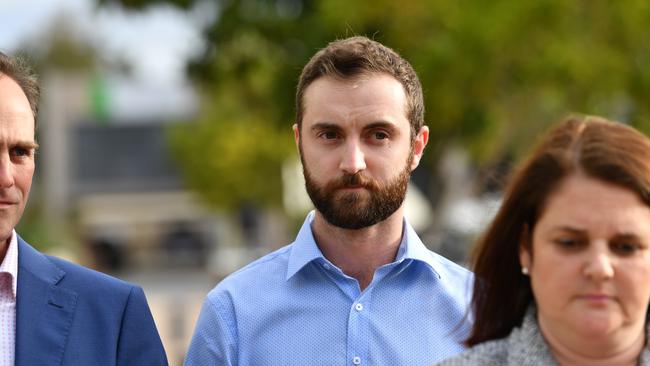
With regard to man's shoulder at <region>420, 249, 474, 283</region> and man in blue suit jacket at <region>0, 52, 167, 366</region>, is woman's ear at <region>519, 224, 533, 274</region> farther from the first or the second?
man in blue suit jacket at <region>0, 52, 167, 366</region>

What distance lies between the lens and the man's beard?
3850 mm

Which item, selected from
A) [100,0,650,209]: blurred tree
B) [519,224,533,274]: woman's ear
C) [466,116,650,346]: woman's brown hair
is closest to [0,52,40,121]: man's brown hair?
[466,116,650,346]: woman's brown hair

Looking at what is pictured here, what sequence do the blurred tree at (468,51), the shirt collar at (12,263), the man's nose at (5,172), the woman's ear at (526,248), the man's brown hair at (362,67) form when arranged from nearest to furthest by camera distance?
1. the woman's ear at (526,248)
2. the man's nose at (5,172)
3. the shirt collar at (12,263)
4. the man's brown hair at (362,67)
5. the blurred tree at (468,51)

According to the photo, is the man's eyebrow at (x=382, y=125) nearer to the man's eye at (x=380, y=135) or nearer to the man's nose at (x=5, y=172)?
the man's eye at (x=380, y=135)

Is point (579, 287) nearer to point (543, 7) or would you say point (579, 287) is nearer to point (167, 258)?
point (543, 7)

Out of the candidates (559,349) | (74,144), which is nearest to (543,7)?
(559,349)

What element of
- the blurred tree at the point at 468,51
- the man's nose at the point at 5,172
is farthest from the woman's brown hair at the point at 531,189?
the blurred tree at the point at 468,51

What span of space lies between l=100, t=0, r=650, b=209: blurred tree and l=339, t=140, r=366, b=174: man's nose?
11950 mm

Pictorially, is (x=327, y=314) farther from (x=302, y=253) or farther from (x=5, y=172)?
(x=5, y=172)

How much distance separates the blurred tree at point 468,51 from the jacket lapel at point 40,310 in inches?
472

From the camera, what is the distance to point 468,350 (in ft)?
10.1

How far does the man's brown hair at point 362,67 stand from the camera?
3.97 metres

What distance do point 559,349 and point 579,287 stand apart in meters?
0.16

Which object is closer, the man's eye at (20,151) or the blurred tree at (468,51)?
the man's eye at (20,151)
